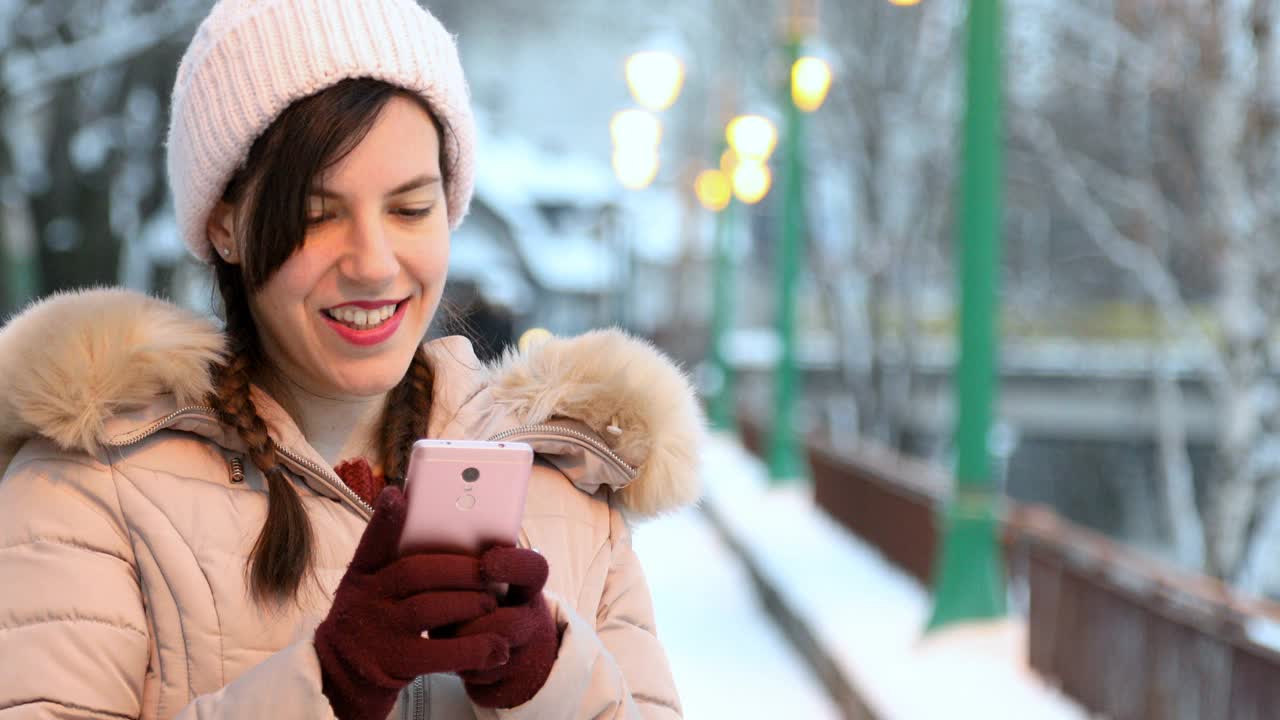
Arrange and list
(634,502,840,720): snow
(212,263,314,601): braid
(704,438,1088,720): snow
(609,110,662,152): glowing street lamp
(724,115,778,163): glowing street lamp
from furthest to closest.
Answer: (724,115,778,163): glowing street lamp < (609,110,662,152): glowing street lamp < (634,502,840,720): snow < (704,438,1088,720): snow < (212,263,314,601): braid

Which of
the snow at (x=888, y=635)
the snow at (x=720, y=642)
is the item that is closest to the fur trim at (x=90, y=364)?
the snow at (x=888, y=635)

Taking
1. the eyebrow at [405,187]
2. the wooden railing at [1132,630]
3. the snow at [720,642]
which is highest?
the eyebrow at [405,187]

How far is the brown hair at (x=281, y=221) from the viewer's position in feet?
6.88

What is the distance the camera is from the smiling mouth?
2174 mm

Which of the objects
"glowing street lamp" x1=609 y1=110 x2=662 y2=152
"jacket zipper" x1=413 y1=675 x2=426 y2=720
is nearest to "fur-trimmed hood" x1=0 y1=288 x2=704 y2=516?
"jacket zipper" x1=413 y1=675 x2=426 y2=720

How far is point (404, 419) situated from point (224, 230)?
352mm

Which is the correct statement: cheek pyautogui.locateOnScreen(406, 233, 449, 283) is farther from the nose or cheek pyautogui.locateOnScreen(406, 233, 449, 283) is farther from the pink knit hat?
the pink knit hat

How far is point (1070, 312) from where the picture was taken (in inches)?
2130

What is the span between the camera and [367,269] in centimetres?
212

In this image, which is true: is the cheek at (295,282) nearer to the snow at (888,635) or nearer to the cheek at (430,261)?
the cheek at (430,261)

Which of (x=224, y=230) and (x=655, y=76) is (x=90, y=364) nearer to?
(x=224, y=230)

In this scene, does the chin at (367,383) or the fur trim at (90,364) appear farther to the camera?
the chin at (367,383)

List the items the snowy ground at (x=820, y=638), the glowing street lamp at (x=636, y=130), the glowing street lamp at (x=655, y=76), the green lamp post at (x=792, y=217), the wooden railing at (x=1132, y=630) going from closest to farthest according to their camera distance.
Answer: the wooden railing at (x=1132, y=630)
the snowy ground at (x=820, y=638)
the green lamp post at (x=792, y=217)
the glowing street lamp at (x=655, y=76)
the glowing street lamp at (x=636, y=130)

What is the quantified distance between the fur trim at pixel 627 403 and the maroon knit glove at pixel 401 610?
475 mm
